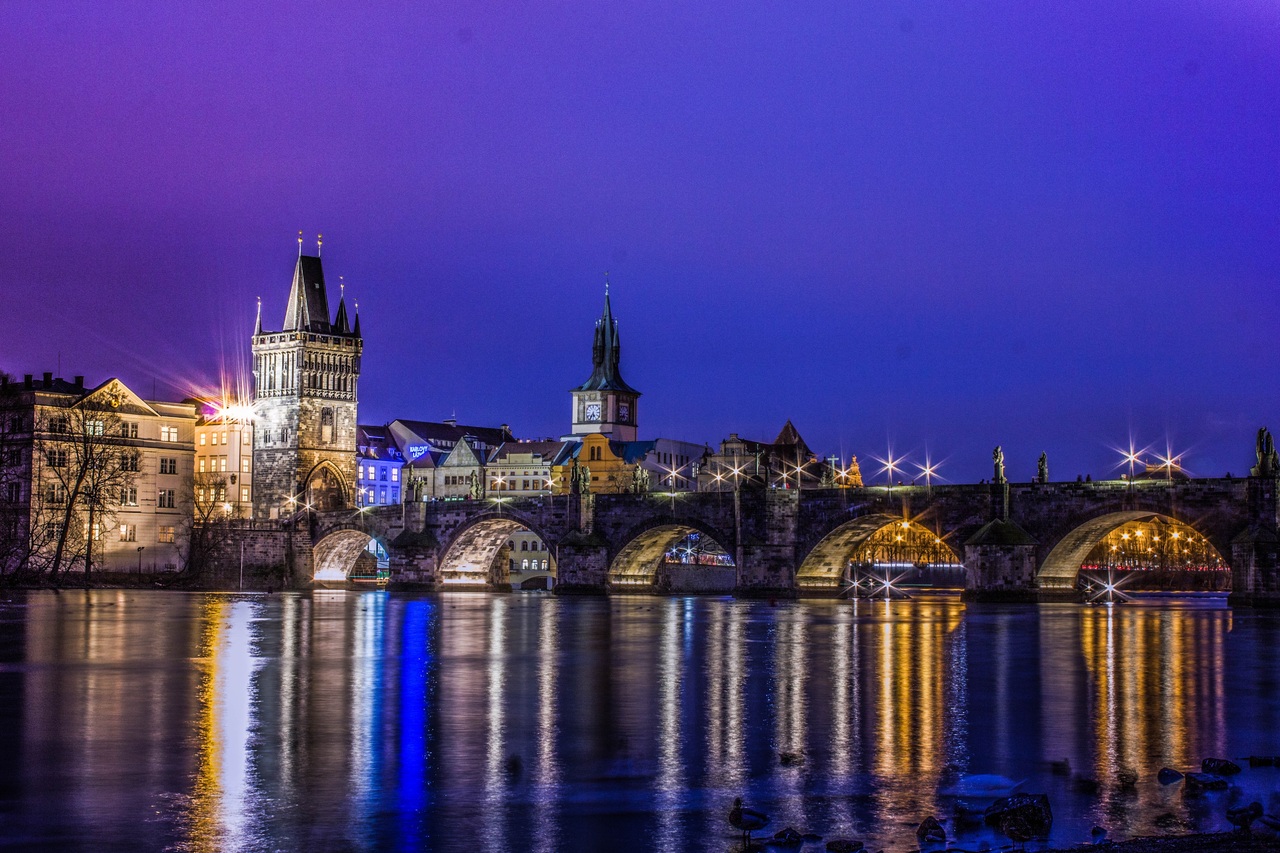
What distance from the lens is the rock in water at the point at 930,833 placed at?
14719 millimetres

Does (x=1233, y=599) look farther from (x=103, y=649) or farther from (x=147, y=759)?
(x=147, y=759)

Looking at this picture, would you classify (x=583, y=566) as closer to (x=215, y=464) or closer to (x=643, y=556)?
(x=643, y=556)

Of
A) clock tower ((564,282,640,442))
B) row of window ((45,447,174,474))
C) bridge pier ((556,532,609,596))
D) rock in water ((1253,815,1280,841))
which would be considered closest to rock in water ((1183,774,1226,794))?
rock in water ((1253,815,1280,841))

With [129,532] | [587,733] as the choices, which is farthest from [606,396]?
[587,733]

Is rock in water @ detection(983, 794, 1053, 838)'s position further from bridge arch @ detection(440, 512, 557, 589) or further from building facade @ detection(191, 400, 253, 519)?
building facade @ detection(191, 400, 253, 519)

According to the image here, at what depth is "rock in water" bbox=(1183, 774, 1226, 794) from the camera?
1739 cm

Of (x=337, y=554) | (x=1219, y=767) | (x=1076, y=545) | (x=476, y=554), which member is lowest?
(x=1219, y=767)

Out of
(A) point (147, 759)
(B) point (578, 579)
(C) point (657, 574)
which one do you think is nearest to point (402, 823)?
(A) point (147, 759)

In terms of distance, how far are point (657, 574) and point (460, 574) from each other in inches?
471

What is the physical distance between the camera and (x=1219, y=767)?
18594 mm

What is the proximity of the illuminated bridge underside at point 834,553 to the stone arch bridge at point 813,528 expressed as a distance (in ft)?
0.29

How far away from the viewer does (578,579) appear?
3017 inches

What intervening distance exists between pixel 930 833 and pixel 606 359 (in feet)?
426

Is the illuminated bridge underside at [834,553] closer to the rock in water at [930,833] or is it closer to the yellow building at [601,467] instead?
the yellow building at [601,467]
